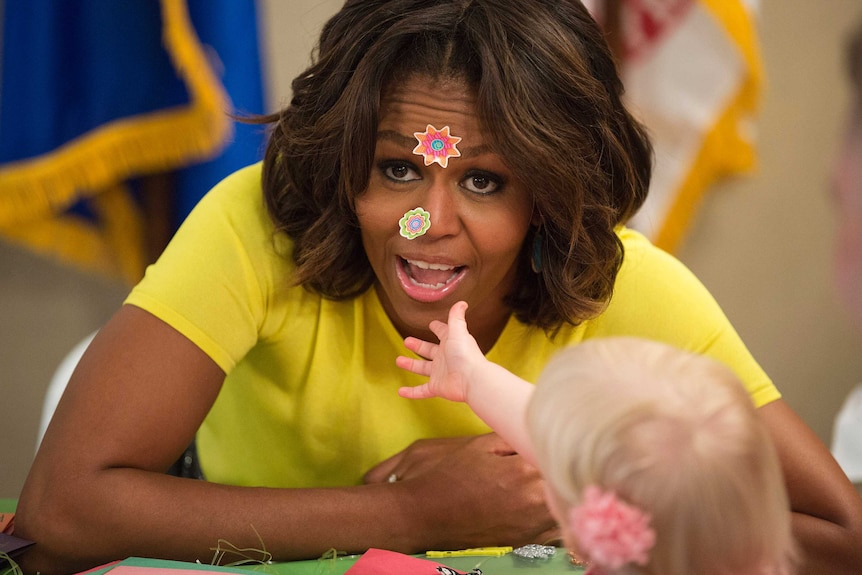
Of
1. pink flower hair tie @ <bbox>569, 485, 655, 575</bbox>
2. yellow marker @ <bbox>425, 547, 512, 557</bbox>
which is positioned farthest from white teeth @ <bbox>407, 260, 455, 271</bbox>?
pink flower hair tie @ <bbox>569, 485, 655, 575</bbox>

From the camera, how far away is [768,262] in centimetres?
278

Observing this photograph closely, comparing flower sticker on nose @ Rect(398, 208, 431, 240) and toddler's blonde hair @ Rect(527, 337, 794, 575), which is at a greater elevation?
flower sticker on nose @ Rect(398, 208, 431, 240)

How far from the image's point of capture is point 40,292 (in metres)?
2.43

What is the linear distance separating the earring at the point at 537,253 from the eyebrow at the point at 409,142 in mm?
189

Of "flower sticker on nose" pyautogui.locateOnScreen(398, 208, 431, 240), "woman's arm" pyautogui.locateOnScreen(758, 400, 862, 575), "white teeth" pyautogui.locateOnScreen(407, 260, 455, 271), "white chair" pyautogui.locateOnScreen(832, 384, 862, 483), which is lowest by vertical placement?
"white chair" pyautogui.locateOnScreen(832, 384, 862, 483)

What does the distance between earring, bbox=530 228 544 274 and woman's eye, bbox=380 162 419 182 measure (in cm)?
21

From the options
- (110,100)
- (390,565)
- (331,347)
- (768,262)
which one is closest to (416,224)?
(331,347)

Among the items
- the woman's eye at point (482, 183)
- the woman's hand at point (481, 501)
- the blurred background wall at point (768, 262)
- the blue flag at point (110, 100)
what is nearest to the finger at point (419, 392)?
the woman's hand at point (481, 501)

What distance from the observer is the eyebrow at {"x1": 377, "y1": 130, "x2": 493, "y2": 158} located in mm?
1207

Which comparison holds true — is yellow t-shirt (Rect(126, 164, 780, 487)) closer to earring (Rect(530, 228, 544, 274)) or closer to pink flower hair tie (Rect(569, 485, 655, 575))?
earring (Rect(530, 228, 544, 274))

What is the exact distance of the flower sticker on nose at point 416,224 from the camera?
48.1 inches

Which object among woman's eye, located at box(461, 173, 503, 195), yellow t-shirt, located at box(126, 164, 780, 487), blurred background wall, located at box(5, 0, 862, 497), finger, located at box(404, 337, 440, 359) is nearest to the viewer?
finger, located at box(404, 337, 440, 359)

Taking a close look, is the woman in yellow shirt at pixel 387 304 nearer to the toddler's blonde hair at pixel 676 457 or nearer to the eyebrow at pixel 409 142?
the eyebrow at pixel 409 142

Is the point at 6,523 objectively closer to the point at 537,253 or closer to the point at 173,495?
the point at 173,495
